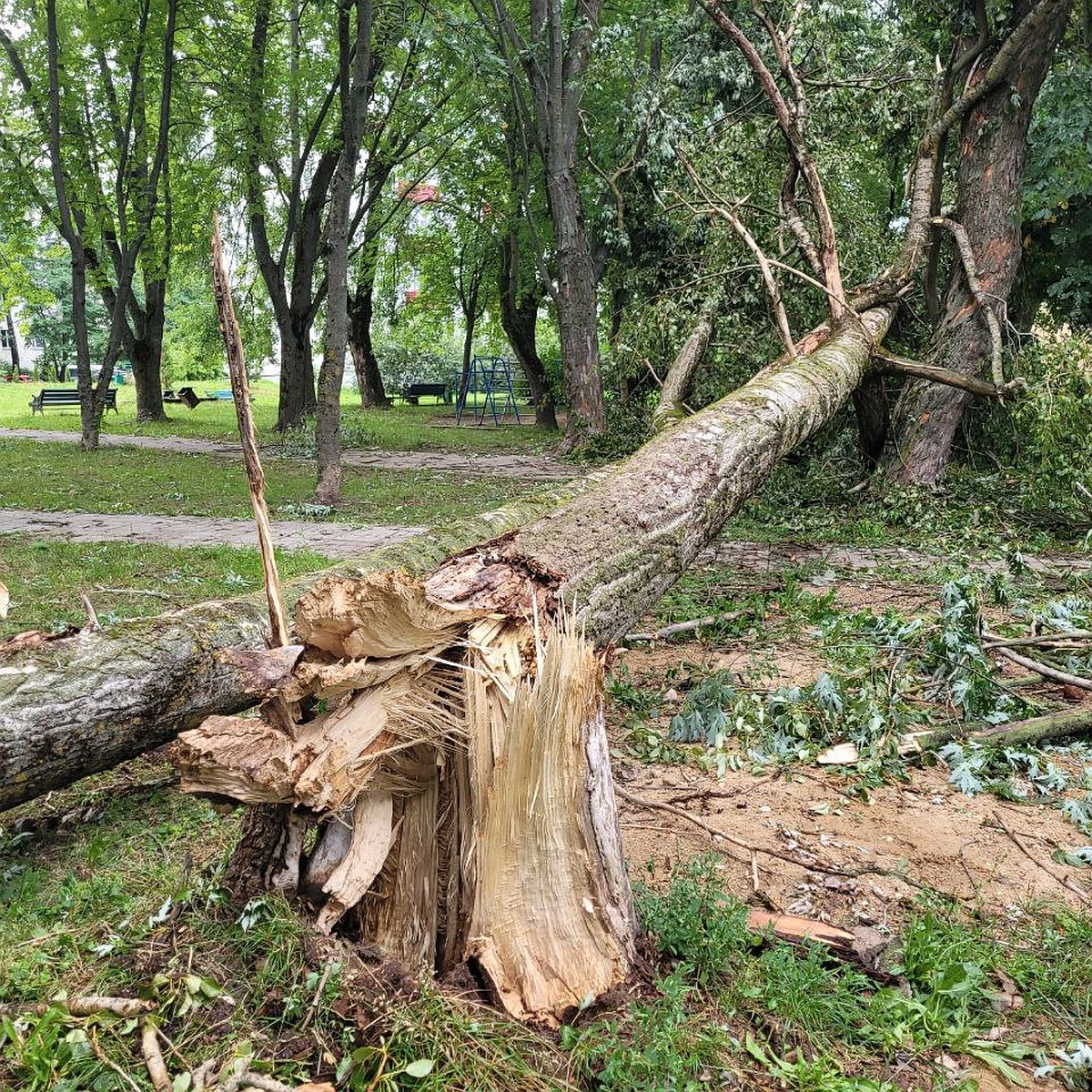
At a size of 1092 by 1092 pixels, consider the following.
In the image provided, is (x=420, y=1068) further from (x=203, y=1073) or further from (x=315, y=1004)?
(x=203, y=1073)

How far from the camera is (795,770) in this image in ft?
12.0

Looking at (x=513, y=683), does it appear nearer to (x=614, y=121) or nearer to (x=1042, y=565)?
(x=1042, y=565)

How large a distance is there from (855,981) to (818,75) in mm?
10838

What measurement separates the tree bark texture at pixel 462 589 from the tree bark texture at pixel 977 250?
11.4ft

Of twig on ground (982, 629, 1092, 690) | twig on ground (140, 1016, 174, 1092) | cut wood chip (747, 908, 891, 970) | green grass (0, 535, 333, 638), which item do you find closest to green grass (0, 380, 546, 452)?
green grass (0, 535, 333, 638)

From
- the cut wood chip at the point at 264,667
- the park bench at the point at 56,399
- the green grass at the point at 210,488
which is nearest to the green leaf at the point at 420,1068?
the cut wood chip at the point at 264,667

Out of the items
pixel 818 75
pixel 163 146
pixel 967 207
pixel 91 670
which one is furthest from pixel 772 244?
pixel 163 146

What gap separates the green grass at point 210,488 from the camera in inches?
372

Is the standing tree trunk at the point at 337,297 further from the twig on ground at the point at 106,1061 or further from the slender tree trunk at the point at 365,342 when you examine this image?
the slender tree trunk at the point at 365,342

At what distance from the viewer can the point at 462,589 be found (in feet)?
8.09

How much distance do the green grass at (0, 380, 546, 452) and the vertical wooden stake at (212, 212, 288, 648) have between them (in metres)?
14.0

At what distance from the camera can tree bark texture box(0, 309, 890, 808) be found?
2895mm

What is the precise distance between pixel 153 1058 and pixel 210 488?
32.4 feet

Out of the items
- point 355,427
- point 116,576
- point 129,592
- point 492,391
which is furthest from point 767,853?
point 492,391
